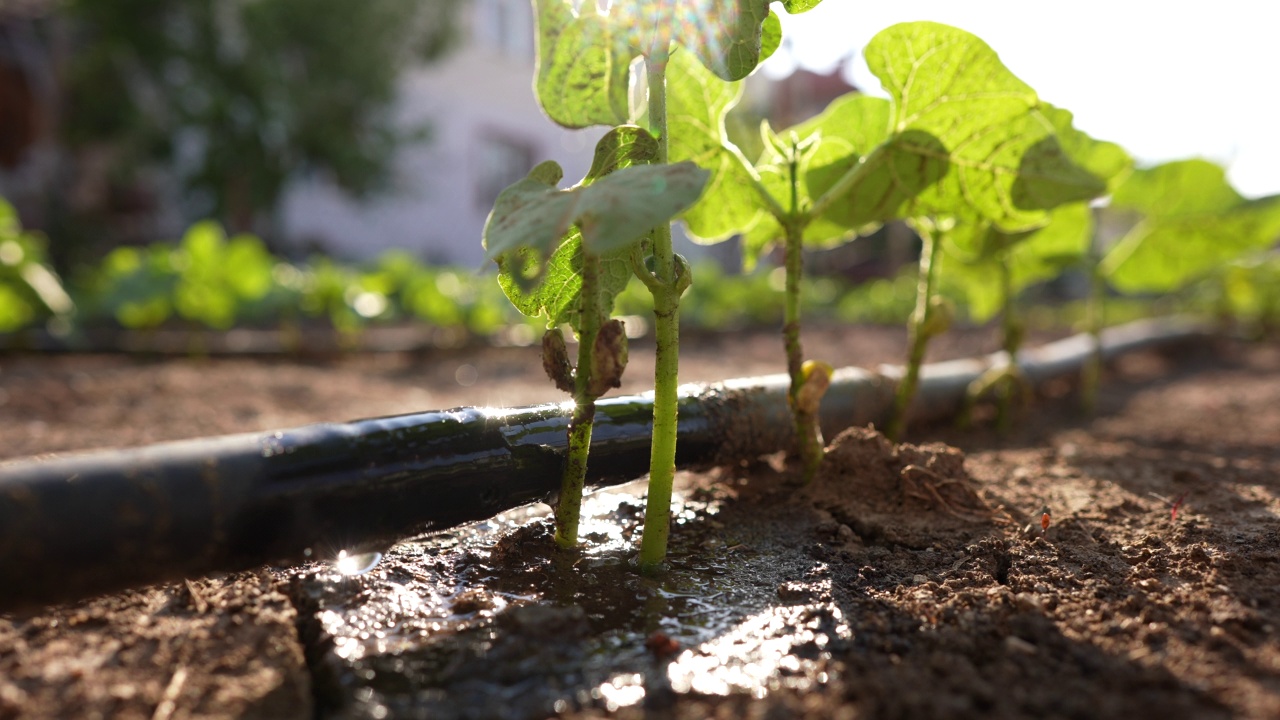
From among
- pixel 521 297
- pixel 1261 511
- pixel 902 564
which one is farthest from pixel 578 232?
pixel 1261 511

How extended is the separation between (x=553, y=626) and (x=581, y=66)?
0.67 m

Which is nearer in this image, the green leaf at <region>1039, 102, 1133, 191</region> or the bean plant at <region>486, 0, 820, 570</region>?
the bean plant at <region>486, 0, 820, 570</region>

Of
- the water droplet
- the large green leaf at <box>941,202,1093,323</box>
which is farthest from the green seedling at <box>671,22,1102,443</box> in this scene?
the water droplet

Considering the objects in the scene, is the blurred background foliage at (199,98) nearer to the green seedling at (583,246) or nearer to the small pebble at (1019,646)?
the green seedling at (583,246)

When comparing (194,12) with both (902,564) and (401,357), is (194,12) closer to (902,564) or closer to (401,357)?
(401,357)

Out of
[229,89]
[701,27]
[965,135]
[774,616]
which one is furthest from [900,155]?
[229,89]

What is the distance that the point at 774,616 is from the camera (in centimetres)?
87

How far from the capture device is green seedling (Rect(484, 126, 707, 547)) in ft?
2.31

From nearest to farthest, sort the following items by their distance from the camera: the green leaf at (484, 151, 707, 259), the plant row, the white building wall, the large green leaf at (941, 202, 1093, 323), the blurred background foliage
A: 1. the green leaf at (484, 151, 707, 259)
2. the plant row
3. the large green leaf at (941, 202, 1093, 323)
4. the blurred background foliage
5. the white building wall

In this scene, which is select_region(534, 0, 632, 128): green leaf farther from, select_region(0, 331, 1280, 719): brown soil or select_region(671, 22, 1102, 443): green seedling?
select_region(0, 331, 1280, 719): brown soil

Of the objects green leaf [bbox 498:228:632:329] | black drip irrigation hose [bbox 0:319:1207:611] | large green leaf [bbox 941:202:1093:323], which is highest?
large green leaf [bbox 941:202:1093:323]

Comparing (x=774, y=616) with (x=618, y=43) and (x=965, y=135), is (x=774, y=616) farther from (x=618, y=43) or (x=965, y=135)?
(x=965, y=135)

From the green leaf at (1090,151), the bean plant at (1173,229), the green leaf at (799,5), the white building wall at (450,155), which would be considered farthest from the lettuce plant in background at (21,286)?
the white building wall at (450,155)

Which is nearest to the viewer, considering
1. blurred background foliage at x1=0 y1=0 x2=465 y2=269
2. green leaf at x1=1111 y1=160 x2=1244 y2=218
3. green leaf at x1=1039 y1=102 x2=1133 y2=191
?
green leaf at x1=1039 y1=102 x2=1133 y2=191
